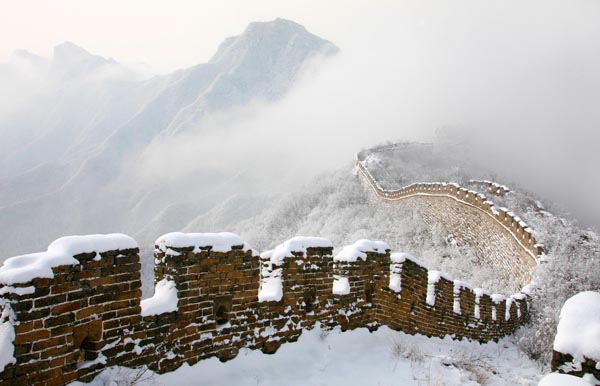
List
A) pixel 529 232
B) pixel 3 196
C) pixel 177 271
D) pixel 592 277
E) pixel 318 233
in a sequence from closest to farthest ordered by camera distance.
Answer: pixel 177 271
pixel 592 277
pixel 529 232
pixel 318 233
pixel 3 196

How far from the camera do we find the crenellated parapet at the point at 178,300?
3355mm

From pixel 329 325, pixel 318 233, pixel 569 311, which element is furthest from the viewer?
pixel 318 233

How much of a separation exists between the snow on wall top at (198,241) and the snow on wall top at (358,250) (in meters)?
2.07

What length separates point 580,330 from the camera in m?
3.18

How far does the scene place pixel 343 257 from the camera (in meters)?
6.73

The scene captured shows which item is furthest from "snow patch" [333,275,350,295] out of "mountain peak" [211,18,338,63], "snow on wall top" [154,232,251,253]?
"mountain peak" [211,18,338,63]

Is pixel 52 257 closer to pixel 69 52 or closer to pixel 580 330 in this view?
pixel 580 330

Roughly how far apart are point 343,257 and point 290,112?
6605 inches

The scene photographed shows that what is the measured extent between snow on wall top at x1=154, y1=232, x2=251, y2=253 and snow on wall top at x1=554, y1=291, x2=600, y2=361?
9.97 ft

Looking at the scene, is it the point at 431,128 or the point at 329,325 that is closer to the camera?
the point at 329,325

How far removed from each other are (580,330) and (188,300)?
3318 millimetres

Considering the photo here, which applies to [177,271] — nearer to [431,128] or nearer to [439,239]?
[439,239]

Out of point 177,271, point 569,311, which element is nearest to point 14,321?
point 177,271

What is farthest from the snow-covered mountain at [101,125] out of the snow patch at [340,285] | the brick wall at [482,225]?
the snow patch at [340,285]
